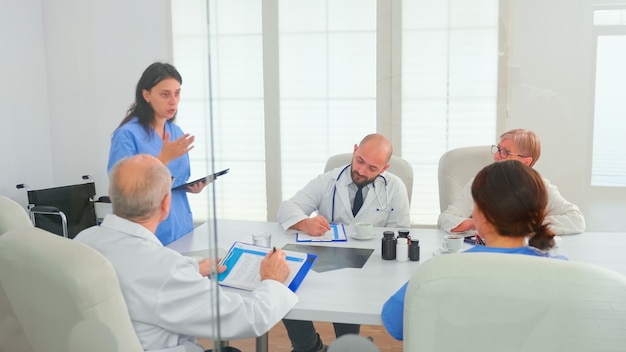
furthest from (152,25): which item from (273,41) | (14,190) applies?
(14,190)

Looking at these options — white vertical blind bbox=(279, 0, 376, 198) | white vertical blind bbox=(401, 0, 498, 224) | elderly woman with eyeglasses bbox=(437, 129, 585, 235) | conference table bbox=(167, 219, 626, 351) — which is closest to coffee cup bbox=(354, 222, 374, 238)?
conference table bbox=(167, 219, 626, 351)

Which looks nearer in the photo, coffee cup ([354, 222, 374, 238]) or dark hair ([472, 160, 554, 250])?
dark hair ([472, 160, 554, 250])

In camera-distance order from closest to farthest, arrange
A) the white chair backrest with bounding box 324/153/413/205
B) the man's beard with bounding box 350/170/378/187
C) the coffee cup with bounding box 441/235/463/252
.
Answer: the coffee cup with bounding box 441/235/463/252
the man's beard with bounding box 350/170/378/187
the white chair backrest with bounding box 324/153/413/205

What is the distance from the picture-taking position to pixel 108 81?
2736 millimetres

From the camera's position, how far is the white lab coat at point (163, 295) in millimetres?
1239

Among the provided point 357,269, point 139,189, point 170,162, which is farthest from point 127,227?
point 357,269

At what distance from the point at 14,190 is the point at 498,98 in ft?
7.85

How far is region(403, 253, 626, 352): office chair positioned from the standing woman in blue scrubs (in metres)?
0.94

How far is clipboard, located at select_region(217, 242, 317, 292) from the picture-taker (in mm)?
1547

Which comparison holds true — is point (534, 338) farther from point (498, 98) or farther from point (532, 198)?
point (498, 98)

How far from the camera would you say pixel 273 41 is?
328cm

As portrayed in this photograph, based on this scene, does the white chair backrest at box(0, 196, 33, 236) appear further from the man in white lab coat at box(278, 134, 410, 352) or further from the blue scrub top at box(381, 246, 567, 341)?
the man in white lab coat at box(278, 134, 410, 352)

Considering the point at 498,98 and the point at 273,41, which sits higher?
the point at 273,41

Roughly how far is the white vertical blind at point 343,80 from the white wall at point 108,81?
0.82 ft
